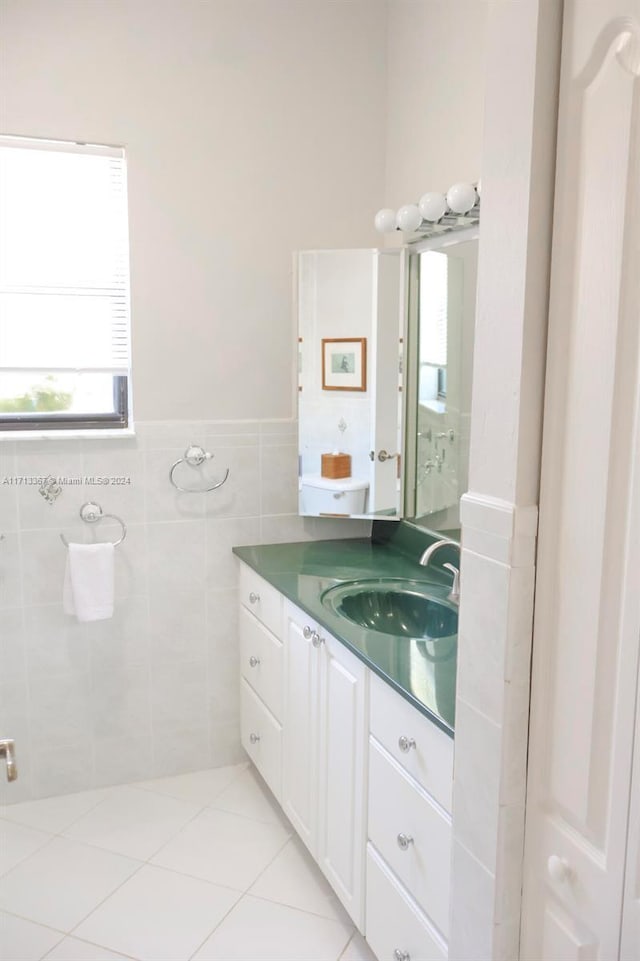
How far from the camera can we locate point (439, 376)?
8.39 feet

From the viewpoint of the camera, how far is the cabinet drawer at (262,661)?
8.48 feet

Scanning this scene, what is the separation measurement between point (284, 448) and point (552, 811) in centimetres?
188

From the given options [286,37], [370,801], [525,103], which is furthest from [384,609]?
[286,37]

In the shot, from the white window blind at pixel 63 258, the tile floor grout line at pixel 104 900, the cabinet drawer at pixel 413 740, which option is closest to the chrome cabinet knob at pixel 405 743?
the cabinet drawer at pixel 413 740

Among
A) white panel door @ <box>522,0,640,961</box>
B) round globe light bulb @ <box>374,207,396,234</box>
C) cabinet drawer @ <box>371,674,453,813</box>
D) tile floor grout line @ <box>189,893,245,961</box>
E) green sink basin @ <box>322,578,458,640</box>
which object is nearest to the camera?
white panel door @ <box>522,0,640,961</box>

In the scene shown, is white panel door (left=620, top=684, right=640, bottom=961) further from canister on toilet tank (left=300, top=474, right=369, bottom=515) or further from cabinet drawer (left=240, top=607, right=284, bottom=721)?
canister on toilet tank (left=300, top=474, right=369, bottom=515)

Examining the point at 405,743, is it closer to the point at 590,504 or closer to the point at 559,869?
the point at 559,869

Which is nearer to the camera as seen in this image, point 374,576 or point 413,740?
point 413,740

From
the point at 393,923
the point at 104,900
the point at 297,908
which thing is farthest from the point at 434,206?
the point at 104,900

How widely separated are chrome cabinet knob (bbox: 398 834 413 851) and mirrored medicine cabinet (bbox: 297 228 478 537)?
3.34ft

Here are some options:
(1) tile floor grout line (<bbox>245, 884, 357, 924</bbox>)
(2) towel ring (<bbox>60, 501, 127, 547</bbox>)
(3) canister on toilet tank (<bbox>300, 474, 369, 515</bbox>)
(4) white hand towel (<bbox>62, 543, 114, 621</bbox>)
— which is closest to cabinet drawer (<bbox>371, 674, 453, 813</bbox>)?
(1) tile floor grout line (<bbox>245, 884, 357, 924</bbox>)

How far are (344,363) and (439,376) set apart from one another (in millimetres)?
386

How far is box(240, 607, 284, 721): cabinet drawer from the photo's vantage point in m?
2.59

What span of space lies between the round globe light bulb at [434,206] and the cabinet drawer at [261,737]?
1.65 meters
